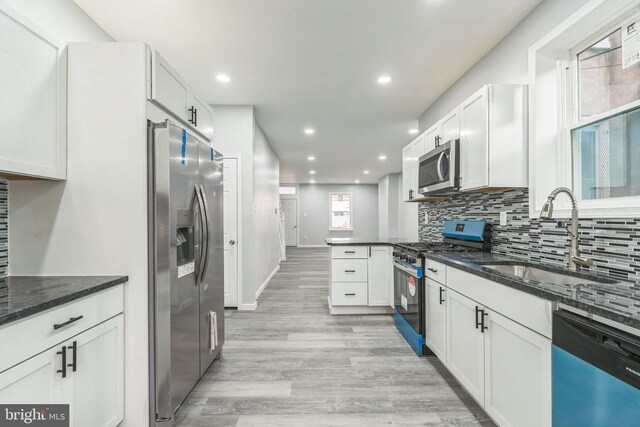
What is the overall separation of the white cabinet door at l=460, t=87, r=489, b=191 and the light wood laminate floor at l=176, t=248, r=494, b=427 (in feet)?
5.04

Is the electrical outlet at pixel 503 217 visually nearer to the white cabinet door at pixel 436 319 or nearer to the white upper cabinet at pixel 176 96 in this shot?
the white cabinet door at pixel 436 319

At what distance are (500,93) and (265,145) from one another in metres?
3.89

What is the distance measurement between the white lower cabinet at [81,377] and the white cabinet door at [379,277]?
2624mm

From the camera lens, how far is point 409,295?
271cm

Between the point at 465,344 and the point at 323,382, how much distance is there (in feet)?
3.36

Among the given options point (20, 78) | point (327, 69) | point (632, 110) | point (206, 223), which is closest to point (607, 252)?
point (632, 110)

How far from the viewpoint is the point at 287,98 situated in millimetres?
3545

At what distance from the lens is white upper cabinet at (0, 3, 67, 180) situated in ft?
4.20

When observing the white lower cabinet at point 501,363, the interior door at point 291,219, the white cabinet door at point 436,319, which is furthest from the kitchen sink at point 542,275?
the interior door at point 291,219

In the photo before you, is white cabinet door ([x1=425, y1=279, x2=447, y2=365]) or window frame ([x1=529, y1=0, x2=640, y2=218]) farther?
white cabinet door ([x1=425, y1=279, x2=447, y2=365])

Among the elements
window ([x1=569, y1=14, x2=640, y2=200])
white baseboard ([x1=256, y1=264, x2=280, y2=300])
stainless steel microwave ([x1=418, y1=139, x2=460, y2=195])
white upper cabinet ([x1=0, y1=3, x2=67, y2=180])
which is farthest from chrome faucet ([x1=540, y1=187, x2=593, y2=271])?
white baseboard ([x1=256, y1=264, x2=280, y2=300])

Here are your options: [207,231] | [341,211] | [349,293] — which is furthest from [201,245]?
[341,211]

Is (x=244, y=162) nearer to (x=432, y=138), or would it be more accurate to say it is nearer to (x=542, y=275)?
(x=432, y=138)

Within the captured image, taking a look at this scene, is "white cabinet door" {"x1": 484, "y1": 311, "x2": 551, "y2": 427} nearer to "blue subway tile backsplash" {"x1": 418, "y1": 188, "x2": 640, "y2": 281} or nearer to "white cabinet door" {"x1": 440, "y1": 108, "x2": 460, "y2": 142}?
"blue subway tile backsplash" {"x1": 418, "y1": 188, "x2": 640, "y2": 281}
